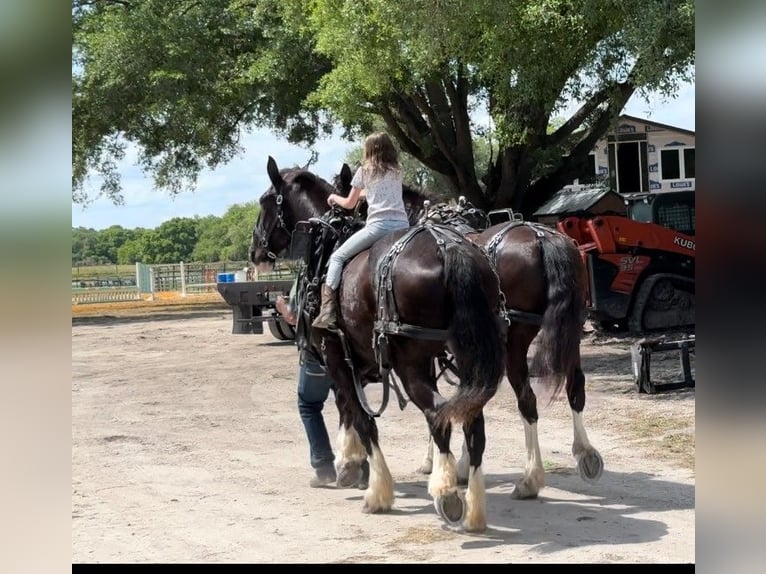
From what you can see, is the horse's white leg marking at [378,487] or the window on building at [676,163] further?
the window on building at [676,163]

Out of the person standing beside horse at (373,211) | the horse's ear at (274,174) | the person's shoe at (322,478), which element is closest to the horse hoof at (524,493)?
the person's shoe at (322,478)

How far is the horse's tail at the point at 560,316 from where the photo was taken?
6.31 meters

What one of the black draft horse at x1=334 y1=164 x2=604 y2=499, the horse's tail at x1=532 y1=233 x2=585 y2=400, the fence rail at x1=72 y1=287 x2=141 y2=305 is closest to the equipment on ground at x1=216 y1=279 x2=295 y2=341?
the black draft horse at x1=334 y1=164 x2=604 y2=499

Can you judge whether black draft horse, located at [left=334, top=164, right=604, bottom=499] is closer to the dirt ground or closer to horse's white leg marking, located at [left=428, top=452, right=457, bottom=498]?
the dirt ground

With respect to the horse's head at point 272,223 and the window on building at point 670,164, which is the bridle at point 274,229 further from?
the window on building at point 670,164

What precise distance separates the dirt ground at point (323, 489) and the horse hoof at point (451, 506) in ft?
0.66

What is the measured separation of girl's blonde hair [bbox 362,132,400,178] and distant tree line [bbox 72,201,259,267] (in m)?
45.9

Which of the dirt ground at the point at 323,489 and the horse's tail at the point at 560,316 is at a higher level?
the horse's tail at the point at 560,316

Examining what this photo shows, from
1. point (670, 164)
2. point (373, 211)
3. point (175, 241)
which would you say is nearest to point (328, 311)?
point (373, 211)

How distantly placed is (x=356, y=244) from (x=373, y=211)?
0.89ft

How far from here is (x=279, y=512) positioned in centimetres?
616

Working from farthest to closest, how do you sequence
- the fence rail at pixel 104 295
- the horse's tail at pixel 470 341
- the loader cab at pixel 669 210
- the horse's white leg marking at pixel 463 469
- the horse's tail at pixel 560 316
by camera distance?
the fence rail at pixel 104 295
the loader cab at pixel 669 210
the horse's white leg marking at pixel 463 469
the horse's tail at pixel 560 316
the horse's tail at pixel 470 341
